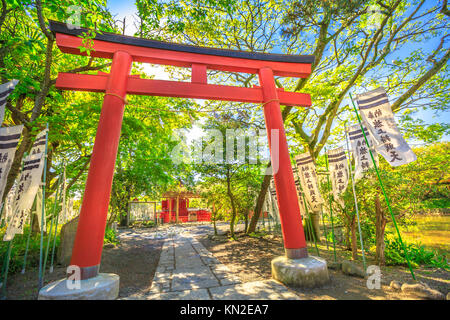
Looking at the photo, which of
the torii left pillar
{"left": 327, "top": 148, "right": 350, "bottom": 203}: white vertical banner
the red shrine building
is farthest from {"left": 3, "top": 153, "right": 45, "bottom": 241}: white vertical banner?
the red shrine building

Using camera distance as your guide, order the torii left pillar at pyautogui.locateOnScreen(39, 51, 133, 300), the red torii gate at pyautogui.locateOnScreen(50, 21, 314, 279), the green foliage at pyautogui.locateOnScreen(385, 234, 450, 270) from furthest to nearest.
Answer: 1. the green foliage at pyautogui.locateOnScreen(385, 234, 450, 270)
2. the red torii gate at pyautogui.locateOnScreen(50, 21, 314, 279)
3. the torii left pillar at pyautogui.locateOnScreen(39, 51, 133, 300)

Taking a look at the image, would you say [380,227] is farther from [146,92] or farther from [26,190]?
[26,190]

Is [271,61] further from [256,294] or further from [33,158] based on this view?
[33,158]

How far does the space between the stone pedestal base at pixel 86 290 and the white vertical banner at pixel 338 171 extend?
5.09 meters

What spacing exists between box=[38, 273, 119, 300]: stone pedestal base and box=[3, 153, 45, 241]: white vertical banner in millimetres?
1638

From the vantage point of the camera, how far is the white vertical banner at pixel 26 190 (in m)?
3.35

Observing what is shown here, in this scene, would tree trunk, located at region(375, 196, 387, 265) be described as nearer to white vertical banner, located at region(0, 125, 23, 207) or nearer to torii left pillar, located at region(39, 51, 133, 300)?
torii left pillar, located at region(39, 51, 133, 300)

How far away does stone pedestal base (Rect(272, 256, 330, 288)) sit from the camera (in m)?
3.04

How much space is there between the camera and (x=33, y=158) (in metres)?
3.54

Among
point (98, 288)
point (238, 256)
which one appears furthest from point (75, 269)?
point (238, 256)

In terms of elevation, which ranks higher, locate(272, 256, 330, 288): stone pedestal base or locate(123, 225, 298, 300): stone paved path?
locate(272, 256, 330, 288): stone pedestal base

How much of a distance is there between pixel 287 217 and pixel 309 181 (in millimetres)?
2508

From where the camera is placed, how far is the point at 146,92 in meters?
3.91

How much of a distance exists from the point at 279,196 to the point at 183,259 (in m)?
3.69
